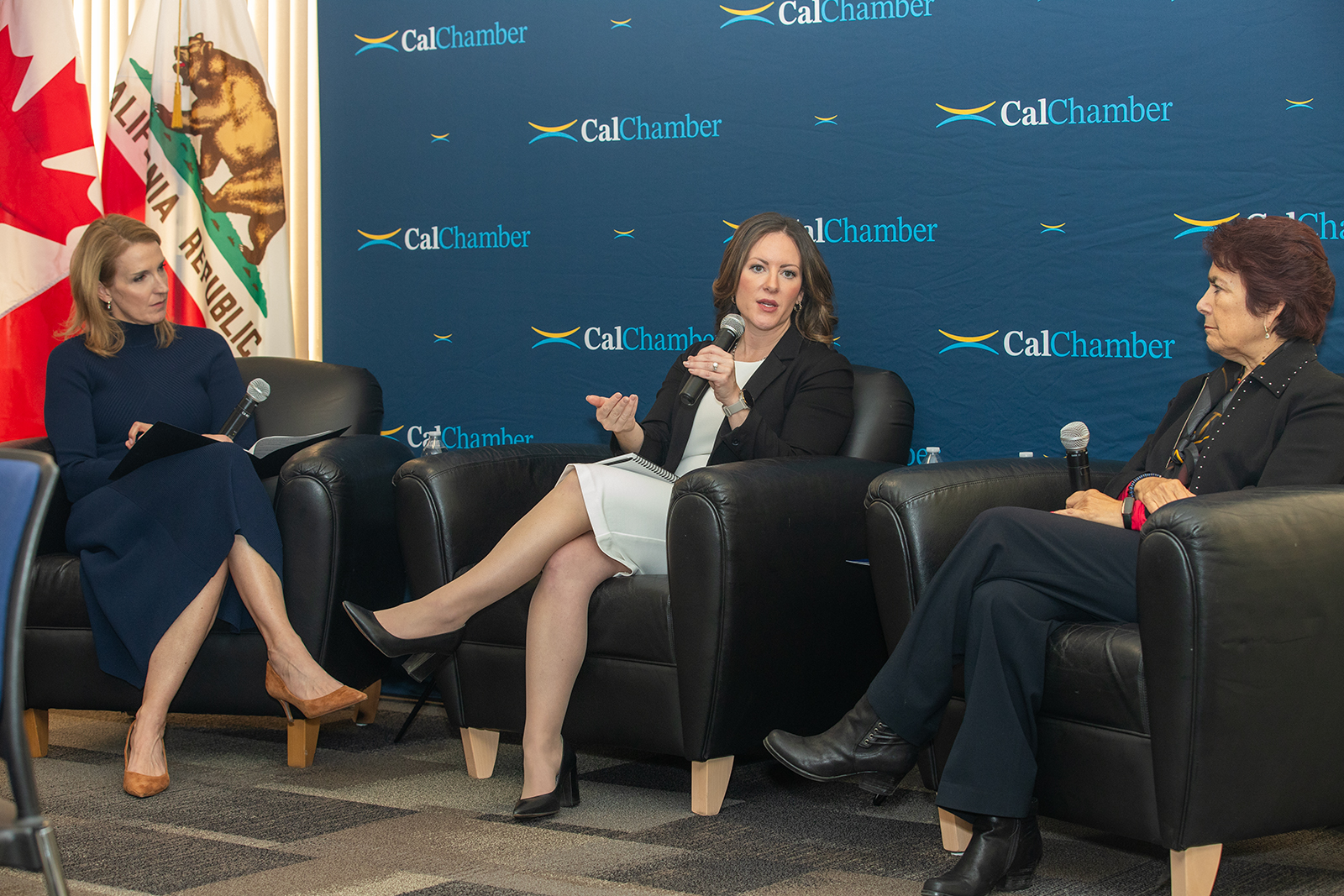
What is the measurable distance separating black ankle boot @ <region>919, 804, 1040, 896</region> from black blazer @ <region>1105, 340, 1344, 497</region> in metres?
0.67

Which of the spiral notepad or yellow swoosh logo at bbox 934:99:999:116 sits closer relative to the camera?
the spiral notepad

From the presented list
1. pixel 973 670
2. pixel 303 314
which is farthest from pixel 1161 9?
pixel 303 314

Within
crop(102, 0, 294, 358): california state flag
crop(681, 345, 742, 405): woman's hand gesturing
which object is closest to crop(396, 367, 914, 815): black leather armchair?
crop(681, 345, 742, 405): woman's hand gesturing

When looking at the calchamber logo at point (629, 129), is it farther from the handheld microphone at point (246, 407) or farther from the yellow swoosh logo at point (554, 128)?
the handheld microphone at point (246, 407)

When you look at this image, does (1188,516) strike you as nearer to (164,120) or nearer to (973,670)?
(973,670)

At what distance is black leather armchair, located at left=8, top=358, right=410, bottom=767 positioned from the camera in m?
2.83

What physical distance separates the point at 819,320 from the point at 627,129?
0.90 metres

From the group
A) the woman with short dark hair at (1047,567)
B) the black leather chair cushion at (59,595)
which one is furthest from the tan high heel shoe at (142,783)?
the woman with short dark hair at (1047,567)

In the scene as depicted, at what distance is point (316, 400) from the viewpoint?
11.2ft

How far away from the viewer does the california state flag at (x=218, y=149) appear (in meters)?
3.82

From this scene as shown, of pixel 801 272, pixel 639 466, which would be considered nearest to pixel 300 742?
pixel 639 466

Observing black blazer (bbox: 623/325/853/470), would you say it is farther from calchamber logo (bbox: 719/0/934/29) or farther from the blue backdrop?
calchamber logo (bbox: 719/0/934/29)

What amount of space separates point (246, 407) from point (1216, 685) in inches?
88.2

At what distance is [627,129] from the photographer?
3537 mm
